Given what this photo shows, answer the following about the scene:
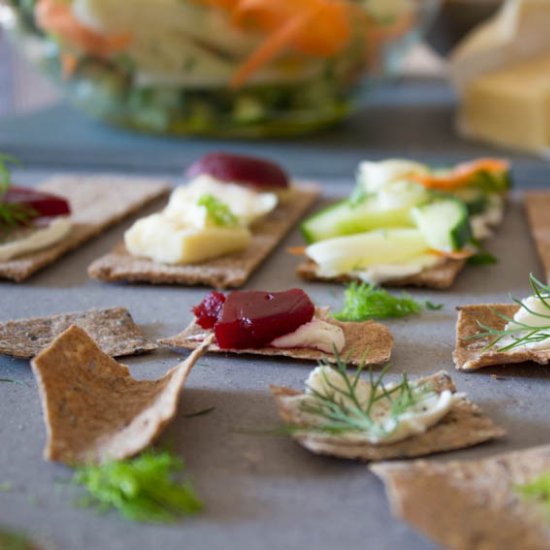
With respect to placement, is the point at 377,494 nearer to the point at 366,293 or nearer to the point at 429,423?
the point at 429,423

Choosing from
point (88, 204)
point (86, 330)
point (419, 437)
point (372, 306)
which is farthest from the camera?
point (88, 204)

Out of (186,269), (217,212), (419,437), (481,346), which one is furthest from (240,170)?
(419,437)

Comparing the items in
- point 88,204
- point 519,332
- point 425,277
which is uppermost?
point 519,332

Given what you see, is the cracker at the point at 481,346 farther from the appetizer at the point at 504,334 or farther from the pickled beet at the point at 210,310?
the pickled beet at the point at 210,310

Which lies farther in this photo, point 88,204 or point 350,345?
point 88,204

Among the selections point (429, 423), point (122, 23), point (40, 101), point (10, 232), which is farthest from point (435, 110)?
point (40, 101)

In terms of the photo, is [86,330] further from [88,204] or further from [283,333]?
[88,204]

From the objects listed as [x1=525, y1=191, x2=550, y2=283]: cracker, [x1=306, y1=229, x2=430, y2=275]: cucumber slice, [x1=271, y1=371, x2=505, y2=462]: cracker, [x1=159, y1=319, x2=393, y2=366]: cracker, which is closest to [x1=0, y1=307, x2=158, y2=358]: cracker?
[x1=159, y1=319, x2=393, y2=366]: cracker
